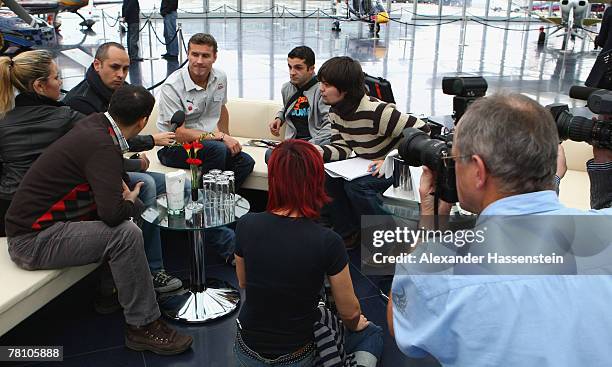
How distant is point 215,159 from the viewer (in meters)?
3.97

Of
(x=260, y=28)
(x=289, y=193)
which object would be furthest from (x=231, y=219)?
(x=260, y=28)

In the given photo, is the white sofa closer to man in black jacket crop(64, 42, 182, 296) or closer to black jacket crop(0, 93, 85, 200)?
man in black jacket crop(64, 42, 182, 296)

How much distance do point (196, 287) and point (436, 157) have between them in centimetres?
193

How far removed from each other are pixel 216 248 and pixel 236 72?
6.81m

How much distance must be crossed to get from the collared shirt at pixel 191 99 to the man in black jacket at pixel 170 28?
7.14 m

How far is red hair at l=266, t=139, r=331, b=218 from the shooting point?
2.03 metres

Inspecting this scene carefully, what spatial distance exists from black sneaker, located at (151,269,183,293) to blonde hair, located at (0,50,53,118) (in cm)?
119

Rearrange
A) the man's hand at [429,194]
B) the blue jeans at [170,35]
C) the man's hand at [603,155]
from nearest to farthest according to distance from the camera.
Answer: the man's hand at [429,194], the man's hand at [603,155], the blue jeans at [170,35]

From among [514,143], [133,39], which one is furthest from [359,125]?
[133,39]

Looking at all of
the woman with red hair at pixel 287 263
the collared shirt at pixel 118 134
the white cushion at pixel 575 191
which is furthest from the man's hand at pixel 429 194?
the white cushion at pixel 575 191

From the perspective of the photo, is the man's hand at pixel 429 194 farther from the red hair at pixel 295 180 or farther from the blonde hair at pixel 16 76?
the blonde hair at pixel 16 76

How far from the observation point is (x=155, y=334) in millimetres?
2762

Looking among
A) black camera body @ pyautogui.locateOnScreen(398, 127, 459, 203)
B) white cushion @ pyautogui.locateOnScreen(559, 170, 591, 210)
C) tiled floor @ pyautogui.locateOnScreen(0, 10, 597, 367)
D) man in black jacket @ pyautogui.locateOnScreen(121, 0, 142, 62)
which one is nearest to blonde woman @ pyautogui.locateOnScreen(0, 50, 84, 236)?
tiled floor @ pyautogui.locateOnScreen(0, 10, 597, 367)

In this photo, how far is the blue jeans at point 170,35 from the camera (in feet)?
36.9
